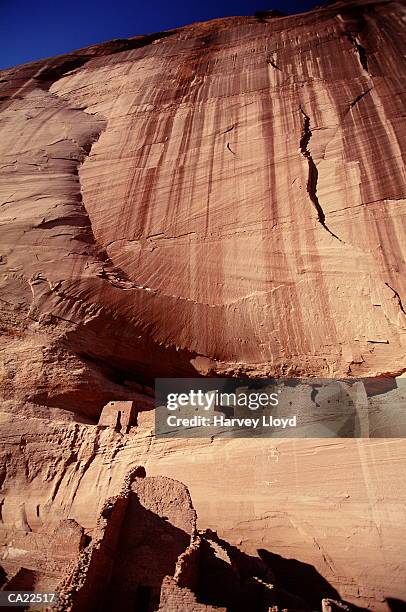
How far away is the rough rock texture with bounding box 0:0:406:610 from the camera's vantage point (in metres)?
8.01

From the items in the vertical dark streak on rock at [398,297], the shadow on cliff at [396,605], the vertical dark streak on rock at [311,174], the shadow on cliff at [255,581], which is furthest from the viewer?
the vertical dark streak on rock at [311,174]

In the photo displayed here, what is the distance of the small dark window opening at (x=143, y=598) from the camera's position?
6.53 metres

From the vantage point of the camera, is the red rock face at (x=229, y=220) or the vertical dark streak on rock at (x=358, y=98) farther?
the vertical dark streak on rock at (x=358, y=98)

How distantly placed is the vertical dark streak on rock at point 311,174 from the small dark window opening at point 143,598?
22.2 ft

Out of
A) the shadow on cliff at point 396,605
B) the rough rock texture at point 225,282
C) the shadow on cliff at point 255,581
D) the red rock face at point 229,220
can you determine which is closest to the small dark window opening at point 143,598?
the shadow on cliff at point 255,581

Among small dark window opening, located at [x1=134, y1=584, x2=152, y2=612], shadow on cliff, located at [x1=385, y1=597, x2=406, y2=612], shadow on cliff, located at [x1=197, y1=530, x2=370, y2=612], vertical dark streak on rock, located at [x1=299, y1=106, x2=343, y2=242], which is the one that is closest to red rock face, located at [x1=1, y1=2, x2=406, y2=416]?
vertical dark streak on rock, located at [x1=299, y1=106, x2=343, y2=242]

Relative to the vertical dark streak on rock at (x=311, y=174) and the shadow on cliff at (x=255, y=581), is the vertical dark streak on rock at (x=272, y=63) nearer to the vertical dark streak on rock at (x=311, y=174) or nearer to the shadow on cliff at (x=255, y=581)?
the vertical dark streak on rock at (x=311, y=174)

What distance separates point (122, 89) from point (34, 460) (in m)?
9.75

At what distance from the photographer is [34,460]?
9.61 meters

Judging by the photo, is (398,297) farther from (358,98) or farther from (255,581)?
(255,581)

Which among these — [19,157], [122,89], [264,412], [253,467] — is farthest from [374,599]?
[122,89]

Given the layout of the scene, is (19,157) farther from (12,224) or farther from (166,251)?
(166,251)

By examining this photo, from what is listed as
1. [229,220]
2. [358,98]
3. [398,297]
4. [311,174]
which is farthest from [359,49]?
[398,297]

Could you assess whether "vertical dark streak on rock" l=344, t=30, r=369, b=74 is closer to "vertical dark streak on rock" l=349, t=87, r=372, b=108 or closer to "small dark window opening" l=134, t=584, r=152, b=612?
"vertical dark streak on rock" l=349, t=87, r=372, b=108
